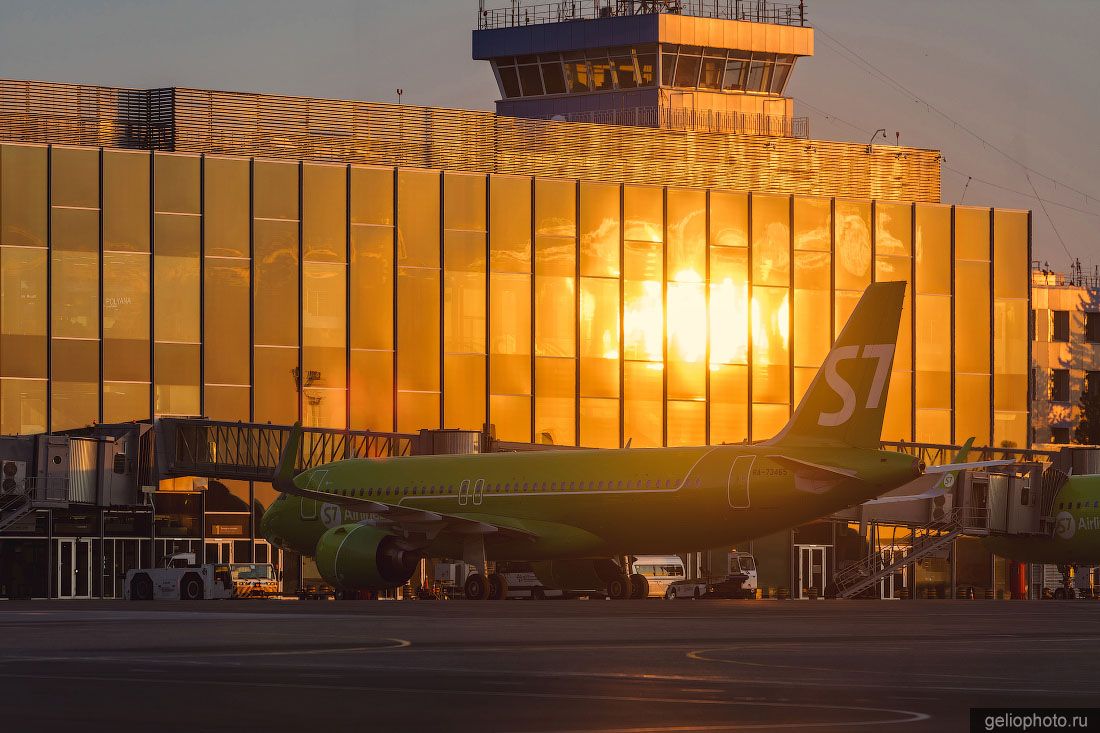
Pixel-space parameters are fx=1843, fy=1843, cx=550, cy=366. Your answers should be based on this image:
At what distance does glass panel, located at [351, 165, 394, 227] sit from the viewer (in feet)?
250

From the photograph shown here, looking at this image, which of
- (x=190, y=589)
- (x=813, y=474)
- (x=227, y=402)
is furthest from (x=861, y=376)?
(x=227, y=402)

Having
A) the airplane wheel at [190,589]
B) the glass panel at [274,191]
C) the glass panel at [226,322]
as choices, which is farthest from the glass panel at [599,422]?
the airplane wheel at [190,589]

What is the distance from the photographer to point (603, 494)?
46.7 metres

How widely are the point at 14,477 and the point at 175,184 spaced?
15.8 meters

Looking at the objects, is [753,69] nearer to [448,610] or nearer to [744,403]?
[744,403]

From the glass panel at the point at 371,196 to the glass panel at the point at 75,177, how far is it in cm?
1053

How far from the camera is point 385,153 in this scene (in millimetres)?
79875

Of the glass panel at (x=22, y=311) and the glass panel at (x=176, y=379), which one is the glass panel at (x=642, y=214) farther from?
the glass panel at (x=22, y=311)

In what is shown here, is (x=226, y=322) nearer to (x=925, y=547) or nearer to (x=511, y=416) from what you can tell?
(x=511, y=416)

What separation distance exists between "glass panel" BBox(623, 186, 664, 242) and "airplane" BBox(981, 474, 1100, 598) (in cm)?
2236

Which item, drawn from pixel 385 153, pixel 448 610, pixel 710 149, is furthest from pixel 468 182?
pixel 448 610

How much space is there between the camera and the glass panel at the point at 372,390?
75.4 metres

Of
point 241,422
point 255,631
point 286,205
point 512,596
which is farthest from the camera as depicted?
point 286,205

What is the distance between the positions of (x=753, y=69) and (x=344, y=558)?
6641 cm
